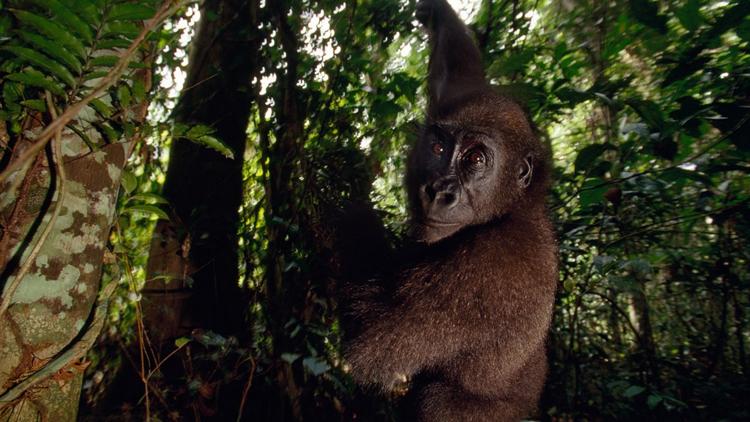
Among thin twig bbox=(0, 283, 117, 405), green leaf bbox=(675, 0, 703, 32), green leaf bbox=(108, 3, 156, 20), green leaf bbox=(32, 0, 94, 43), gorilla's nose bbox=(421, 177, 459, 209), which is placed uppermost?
green leaf bbox=(675, 0, 703, 32)

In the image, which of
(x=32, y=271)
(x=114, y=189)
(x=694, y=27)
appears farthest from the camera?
(x=694, y=27)

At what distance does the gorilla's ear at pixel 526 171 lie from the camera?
3455mm

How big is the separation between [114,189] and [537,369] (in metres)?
3.54

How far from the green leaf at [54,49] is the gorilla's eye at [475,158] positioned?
267cm

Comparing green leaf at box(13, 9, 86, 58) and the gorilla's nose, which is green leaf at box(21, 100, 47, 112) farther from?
the gorilla's nose

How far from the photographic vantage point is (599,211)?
14.2 feet

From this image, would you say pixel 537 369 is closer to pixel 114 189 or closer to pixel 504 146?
pixel 504 146

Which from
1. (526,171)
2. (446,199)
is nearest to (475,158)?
(526,171)

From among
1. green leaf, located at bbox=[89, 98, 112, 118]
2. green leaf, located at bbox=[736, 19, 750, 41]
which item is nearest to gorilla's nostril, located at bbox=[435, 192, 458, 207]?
green leaf, located at bbox=[736, 19, 750, 41]

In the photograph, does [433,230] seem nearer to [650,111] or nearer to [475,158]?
[475,158]

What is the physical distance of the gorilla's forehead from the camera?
3613 millimetres

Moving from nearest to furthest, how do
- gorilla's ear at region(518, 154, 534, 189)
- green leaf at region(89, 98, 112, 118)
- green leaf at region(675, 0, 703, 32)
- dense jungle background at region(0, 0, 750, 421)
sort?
1. green leaf at region(89, 98, 112, 118)
2. green leaf at region(675, 0, 703, 32)
3. dense jungle background at region(0, 0, 750, 421)
4. gorilla's ear at region(518, 154, 534, 189)

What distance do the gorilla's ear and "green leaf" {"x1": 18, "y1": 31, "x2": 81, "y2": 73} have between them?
297cm

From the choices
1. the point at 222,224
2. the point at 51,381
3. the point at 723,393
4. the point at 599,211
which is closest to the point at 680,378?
the point at 723,393
